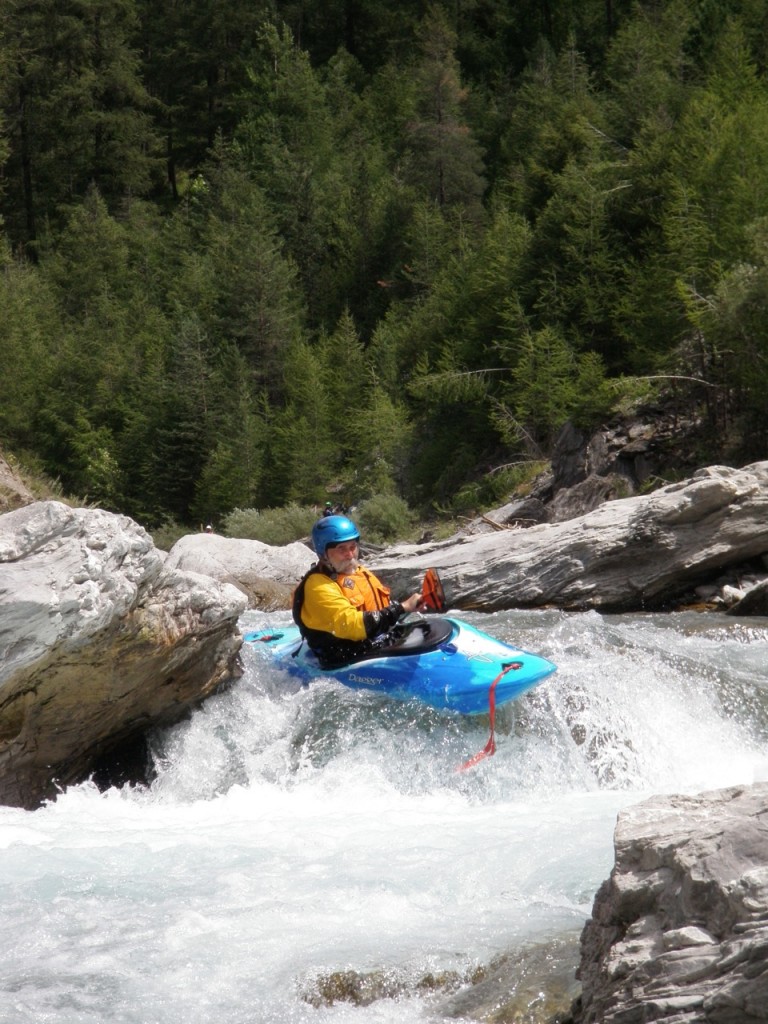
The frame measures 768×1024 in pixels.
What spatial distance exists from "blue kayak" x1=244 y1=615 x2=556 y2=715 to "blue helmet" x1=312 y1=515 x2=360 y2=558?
570mm

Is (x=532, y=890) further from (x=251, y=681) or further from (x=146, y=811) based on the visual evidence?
(x=251, y=681)

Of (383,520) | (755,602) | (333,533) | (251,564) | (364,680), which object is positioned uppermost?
(333,533)

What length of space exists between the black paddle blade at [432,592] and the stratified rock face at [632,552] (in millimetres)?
3891

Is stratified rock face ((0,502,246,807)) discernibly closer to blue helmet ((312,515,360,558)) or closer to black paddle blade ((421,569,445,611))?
blue helmet ((312,515,360,558))

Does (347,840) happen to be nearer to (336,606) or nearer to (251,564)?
(336,606)

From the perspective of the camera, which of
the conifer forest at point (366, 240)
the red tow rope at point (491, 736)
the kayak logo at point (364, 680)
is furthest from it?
the conifer forest at point (366, 240)

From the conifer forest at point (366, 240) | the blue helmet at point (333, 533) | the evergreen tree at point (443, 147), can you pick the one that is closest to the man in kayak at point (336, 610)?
the blue helmet at point (333, 533)

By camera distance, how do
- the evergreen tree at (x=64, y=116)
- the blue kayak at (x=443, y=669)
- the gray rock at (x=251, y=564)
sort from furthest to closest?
the evergreen tree at (x=64, y=116) < the gray rock at (x=251, y=564) < the blue kayak at (x=443, y=669)

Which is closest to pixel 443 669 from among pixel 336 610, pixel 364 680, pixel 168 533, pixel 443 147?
pixel 364 680

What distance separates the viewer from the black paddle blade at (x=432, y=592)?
5.73 m

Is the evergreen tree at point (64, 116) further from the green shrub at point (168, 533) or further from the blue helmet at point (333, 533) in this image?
the blue helmet at point (333, 533)

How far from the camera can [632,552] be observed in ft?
30.6

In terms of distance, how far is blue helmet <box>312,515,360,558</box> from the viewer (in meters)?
5.85

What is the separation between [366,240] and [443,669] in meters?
26.9
